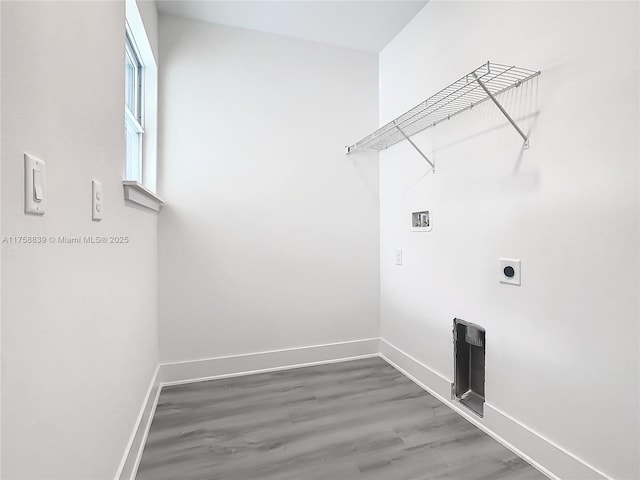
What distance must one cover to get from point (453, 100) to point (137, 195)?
1.56 m

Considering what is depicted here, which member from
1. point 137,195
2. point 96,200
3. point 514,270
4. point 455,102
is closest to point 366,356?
point 514,270

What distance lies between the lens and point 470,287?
5.87ft

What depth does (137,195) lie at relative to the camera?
1467 millimetres

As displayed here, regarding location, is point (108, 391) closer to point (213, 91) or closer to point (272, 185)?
point (272, 185)

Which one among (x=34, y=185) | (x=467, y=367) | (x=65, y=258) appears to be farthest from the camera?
(x=467, y=367)

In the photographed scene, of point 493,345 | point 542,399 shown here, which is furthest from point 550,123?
point 542,399

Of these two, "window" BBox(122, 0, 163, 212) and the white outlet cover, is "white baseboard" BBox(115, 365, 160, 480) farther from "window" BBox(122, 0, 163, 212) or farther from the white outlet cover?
the white outlet cover

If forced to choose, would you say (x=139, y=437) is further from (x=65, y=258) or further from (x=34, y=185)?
(x=34, y=185)

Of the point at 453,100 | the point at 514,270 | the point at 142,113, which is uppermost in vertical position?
the point at 142,113

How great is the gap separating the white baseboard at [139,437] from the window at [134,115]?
1.27 metres

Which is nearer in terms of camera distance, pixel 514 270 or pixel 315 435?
pixel 514 270

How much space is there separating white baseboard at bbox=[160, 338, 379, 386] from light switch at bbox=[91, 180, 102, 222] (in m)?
1.59

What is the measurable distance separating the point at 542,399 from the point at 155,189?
2.43 meters

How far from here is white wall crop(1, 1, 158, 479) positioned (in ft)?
1.91
